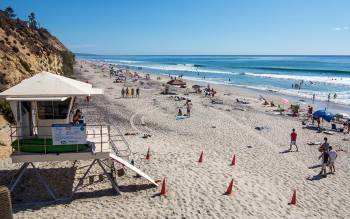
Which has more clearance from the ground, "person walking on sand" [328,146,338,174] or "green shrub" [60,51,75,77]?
"green shrub" [60,51,75,77]

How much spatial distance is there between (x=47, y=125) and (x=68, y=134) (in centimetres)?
103

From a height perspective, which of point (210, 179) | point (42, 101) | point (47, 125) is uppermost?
point (42, 101)

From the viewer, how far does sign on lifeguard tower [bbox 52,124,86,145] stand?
1229 centimetres

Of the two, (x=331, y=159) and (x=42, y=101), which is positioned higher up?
(x=42, y=101)

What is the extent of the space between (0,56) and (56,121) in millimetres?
20413

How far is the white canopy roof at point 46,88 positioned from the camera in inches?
475

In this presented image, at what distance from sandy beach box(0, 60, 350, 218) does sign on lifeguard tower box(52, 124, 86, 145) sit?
2.10 metres

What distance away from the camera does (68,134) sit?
1238 cm

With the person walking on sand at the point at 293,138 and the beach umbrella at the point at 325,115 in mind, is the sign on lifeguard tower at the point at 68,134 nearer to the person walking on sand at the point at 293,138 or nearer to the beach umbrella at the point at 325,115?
the person walking on sand at the point at 293,138

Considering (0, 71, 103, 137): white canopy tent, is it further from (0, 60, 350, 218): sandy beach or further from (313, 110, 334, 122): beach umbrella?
(313, 110, 334, 122): beach umbrella

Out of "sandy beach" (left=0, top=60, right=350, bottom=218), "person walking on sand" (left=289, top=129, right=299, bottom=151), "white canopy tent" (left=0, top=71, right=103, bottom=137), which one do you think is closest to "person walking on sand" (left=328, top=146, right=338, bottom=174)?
"sandy beach" (left=0, top=60, right=350, bottom=218)

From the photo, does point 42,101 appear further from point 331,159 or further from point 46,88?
point 331,159

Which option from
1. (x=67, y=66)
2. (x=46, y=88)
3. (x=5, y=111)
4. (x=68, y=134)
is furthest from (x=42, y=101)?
(x=67, y=66)

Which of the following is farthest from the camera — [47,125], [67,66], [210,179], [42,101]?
[67,66]
